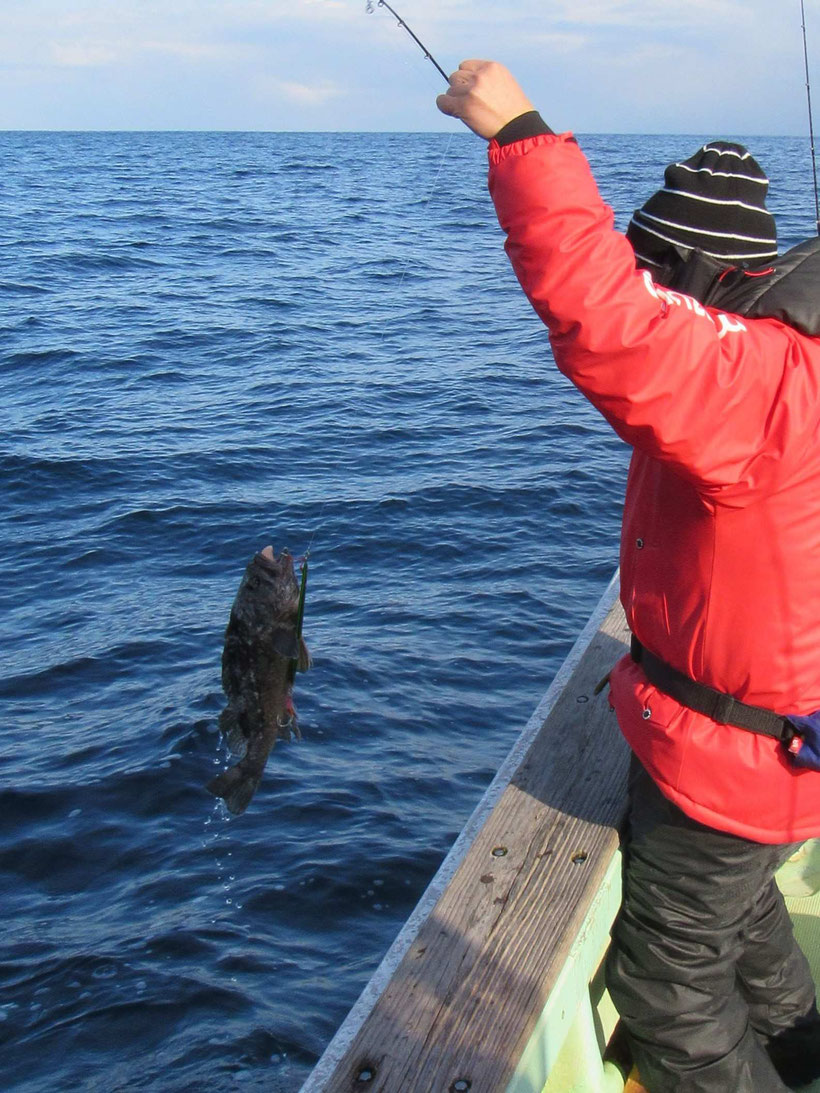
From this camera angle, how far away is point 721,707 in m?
2.40

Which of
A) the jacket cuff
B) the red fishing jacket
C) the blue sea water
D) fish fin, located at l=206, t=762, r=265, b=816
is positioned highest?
the jacket cuff

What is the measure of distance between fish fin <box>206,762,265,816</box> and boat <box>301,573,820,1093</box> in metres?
0.92

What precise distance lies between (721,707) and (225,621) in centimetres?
675

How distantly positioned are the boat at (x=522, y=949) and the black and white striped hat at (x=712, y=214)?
151 centimetres

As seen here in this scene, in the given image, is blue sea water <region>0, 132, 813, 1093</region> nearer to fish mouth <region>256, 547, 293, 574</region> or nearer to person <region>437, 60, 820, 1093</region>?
fish mouth <region>256, 547, 293, 574</region>

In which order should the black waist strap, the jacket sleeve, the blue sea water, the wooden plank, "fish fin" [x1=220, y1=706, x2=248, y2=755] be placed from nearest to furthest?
the jacket sleeve, the wooden plank, the black waist strap, "fish fin" [x1=220, y1=706, x2=248, y2=755], the blue sea water

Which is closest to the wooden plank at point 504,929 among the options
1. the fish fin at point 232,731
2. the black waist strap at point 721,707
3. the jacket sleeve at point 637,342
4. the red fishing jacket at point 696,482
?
the red fishing jacket at point 696,482

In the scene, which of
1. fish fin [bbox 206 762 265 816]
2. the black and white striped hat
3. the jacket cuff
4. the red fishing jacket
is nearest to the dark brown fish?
fish fin [bbox 206 762 265 816]

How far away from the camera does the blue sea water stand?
18.1ft

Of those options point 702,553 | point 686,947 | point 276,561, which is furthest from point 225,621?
point 702,553

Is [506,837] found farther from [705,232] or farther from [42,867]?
[42,867]

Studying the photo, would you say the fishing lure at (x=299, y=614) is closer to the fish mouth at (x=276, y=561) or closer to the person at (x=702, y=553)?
the fish mouth at (x=276, y=561)

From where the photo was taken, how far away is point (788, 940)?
2.96m

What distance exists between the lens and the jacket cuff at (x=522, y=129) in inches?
76.9
